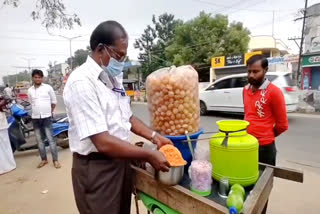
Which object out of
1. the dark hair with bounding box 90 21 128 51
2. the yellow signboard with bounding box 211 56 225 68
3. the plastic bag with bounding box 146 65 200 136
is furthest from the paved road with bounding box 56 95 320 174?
the yellow signboard with bounding box 211 56 225 68

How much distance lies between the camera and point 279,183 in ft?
10.5

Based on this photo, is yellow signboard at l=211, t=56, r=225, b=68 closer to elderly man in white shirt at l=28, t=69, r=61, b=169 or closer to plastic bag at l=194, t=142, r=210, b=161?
elderly man in white shirt at l=28, t=69, r=61, b=169

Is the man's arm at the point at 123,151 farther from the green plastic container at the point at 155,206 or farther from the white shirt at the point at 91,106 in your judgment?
the green plastic container at the point at 155,206

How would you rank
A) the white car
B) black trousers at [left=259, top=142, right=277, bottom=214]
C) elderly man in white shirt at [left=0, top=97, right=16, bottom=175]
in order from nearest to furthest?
black trousers at [left=259, top=142, right=277, bottom=214] → elderly man in white shirt at [left=0, top=97, right=16, bottom=175] → the white car

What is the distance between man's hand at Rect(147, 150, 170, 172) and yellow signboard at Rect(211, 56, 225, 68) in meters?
18.8

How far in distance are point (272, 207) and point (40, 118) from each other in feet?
11.9

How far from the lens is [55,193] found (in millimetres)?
3166

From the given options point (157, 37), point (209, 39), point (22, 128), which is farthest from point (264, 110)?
point (157, 37)

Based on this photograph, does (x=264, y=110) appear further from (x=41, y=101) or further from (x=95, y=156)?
(x=41, y=101)

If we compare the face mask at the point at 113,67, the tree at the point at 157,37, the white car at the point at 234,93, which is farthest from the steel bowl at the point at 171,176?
the tree at the point at 157,37

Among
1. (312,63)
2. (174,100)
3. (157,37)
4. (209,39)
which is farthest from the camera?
(157,37)

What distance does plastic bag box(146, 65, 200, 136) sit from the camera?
1443 millimetres

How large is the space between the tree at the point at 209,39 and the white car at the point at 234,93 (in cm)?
1130

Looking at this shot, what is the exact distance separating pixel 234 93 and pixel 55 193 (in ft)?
21.0
